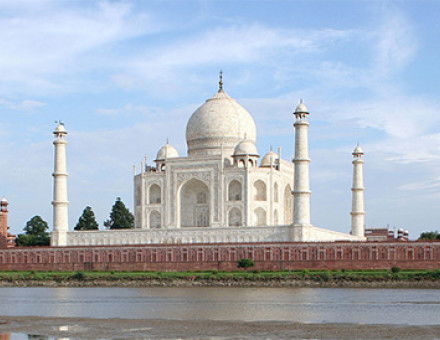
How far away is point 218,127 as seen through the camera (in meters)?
51.4

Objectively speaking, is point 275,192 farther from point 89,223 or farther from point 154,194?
point 89,223

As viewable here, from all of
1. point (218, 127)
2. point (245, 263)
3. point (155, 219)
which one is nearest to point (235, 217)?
point (155, 219)

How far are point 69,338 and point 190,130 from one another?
33439 mm

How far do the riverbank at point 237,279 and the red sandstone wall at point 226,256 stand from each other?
127 cm

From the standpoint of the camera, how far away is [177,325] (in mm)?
21969

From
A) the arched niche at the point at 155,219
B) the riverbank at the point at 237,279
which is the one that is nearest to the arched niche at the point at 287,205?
the arched niche at the point at 155,219

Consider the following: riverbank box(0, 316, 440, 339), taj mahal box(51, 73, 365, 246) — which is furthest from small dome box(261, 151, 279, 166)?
riverbank box(0, 316, 440, 339)

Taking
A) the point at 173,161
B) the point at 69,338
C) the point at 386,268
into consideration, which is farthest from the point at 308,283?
the point at 69,338

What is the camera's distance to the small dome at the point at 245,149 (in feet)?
161

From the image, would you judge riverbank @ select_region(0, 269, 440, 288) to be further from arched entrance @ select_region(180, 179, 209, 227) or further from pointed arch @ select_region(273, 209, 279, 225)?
pointed arch @ select_region(273, 209, 279, 225)

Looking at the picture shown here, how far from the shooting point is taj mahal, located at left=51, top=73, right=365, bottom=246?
150 feet

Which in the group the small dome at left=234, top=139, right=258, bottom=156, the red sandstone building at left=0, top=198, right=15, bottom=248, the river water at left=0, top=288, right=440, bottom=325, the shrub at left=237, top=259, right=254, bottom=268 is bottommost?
the river water at left=0, top=288, right=440, bottom=325

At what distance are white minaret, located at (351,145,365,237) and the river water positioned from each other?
16.9 metres

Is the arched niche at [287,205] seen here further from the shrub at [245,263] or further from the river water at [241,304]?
the river water at [241,304]
